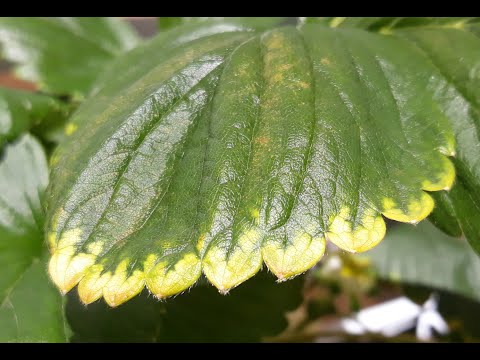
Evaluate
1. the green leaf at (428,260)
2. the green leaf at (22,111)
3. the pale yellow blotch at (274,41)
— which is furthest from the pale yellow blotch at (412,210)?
the green leaf at (428,260)

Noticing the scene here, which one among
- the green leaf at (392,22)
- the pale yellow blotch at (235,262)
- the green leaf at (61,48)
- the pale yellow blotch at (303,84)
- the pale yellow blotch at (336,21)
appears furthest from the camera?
the green leaf at (61,48)

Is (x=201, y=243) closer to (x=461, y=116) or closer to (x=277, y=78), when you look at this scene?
(x=277, y=78)

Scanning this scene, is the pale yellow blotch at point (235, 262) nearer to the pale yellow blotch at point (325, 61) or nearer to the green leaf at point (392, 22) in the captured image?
the pale yellow blotch at point (325, 61)

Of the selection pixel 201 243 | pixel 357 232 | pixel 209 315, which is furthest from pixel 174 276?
pixel 209 315

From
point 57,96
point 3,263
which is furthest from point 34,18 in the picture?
point 3,263

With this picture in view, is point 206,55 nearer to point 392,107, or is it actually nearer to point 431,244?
point 392,107
